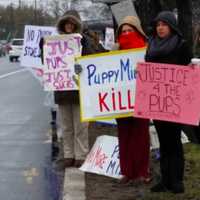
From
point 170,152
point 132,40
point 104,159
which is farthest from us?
point 104,159

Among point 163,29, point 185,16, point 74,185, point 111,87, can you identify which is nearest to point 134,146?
point 111,87

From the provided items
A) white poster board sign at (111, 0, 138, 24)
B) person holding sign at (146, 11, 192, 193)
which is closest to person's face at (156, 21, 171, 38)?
person holding sign at (146, 11, 192, 193)

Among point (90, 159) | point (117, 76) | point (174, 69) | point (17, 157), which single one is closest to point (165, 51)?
point (174, 69)

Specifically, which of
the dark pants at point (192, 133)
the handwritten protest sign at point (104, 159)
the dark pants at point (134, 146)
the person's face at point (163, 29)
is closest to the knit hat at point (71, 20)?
the handwritten protest sign at point (104, 159)

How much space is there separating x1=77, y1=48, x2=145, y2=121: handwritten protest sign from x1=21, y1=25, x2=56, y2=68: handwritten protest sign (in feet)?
10.3

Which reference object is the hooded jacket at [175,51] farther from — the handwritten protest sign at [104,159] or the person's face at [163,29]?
the handwritten protest sign at [104,159]

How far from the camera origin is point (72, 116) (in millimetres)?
8406

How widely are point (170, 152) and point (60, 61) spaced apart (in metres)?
2.61

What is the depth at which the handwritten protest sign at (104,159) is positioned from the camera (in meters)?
7.71

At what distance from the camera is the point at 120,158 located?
7.29 m

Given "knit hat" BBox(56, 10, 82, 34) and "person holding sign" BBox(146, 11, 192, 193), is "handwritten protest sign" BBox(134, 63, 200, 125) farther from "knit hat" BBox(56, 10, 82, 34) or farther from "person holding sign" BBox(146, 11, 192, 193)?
"knit hat" BBox(56, 10, 82, 34)

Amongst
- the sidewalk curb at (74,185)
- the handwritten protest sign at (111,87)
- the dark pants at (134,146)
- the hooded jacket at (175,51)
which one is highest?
the hooded jacket at (175,51)

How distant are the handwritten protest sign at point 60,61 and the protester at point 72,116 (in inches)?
3.4

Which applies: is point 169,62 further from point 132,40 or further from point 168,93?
point 132,40
